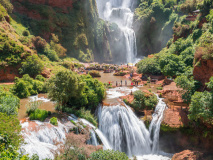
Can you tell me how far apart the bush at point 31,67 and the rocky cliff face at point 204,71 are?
23.1 meters

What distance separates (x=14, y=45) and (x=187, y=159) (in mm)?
27960

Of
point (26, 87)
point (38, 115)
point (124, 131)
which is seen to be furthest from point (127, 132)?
point (26, 87)

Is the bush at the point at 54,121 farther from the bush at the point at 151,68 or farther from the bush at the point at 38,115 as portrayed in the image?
the bush at the point at 151,68

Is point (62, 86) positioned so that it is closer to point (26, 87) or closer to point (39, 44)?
point (26, 87)

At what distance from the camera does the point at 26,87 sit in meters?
22.5

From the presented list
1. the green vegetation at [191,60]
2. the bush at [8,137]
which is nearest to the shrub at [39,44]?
the green vegetation at [191,60]

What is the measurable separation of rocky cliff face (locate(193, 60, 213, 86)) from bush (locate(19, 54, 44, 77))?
75.9 feet

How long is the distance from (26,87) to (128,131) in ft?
47.3

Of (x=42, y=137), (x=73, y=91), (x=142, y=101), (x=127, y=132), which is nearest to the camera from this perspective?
(x=42, y=137)

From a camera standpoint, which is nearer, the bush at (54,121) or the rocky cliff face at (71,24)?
the bush at (54,121)

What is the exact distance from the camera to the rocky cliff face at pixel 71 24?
43.4 meters

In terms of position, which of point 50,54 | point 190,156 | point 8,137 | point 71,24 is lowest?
point 190,156

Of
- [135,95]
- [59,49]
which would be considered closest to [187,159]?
[135,95]

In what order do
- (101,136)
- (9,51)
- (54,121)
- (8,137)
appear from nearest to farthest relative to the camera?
(8,137) < (54,121) < (101,136) < (9,51)
